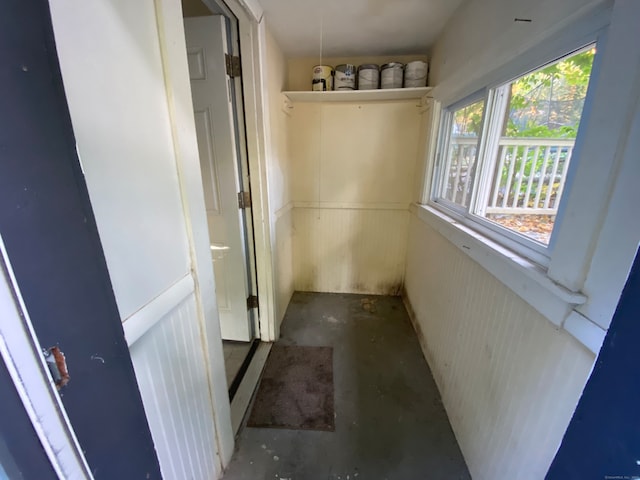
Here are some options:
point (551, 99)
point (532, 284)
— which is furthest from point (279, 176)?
point (532, 284)

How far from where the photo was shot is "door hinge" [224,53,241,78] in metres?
1.54

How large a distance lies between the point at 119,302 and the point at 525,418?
1.29m

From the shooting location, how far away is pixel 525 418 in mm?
892

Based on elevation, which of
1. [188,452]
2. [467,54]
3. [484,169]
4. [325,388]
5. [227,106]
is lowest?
[325,388]

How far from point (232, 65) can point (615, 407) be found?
2013 mm

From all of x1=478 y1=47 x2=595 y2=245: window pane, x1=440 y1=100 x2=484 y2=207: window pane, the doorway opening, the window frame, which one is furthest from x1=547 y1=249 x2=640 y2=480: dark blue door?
the doorway opening

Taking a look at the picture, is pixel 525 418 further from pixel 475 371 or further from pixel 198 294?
pixel 198 294

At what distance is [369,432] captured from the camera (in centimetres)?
144

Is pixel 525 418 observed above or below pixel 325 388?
above

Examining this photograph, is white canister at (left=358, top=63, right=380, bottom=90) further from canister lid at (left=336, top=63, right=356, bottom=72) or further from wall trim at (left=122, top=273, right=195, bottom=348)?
wall trim at (left=122, top=273, right=195, bottom=348)

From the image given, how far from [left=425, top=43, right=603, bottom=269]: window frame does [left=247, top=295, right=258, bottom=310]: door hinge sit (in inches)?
60.0

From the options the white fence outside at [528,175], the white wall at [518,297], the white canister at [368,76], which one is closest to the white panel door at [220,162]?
the white canister at [368,76]

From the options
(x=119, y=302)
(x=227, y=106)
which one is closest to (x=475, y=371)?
(x=119, y=302)

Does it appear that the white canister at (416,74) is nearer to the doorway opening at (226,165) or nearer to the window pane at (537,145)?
the window pane at (537,145)
